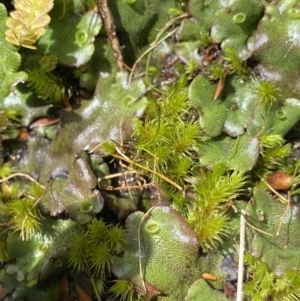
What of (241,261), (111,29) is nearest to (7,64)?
(111,29)

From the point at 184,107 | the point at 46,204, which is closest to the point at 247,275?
the point at 184,107

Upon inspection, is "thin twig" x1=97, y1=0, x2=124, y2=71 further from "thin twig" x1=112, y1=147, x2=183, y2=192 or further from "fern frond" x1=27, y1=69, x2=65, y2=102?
"thin twig" x1=112, y1=147, x2=183, y2=192

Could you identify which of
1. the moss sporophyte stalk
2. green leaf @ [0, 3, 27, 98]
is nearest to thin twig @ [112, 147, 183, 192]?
the moss sporophyte stalk

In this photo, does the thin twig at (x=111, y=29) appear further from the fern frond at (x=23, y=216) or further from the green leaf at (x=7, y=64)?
the fern frond at (x=23, y=216)

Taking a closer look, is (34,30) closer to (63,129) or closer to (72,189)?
(63,129)

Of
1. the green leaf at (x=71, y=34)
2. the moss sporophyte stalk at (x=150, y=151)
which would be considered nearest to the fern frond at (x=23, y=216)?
the moss sporophyte stalk at (x=150, y=151)

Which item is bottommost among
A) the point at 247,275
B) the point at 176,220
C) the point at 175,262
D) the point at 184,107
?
the point at 247,275

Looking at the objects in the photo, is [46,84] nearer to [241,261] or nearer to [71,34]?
[71,34]

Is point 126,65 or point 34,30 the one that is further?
point 126,65
